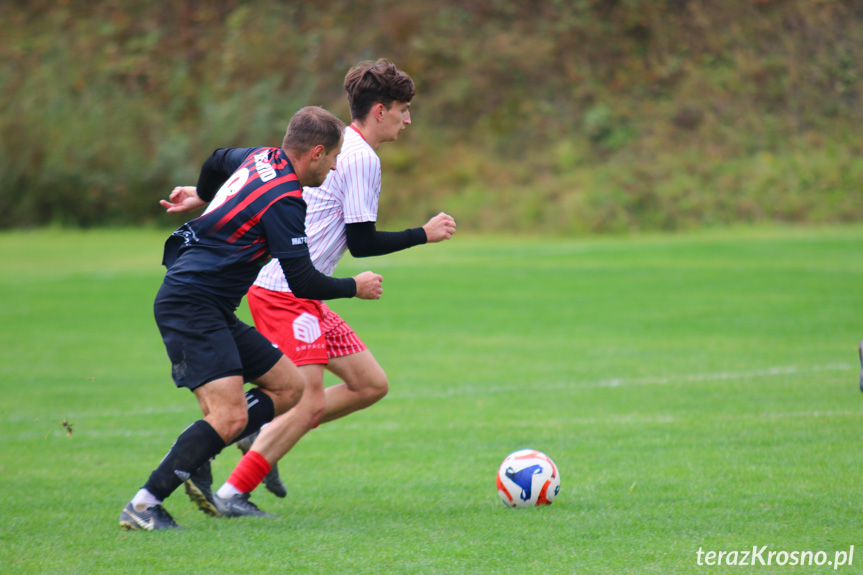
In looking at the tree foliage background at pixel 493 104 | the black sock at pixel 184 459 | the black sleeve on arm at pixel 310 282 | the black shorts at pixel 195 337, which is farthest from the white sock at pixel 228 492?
the tree foliage background at pixel 493 104

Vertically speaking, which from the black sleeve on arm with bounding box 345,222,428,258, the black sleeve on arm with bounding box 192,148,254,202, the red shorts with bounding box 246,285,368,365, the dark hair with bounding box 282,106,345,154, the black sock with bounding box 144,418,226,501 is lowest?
the black sock with bounding box 144,418,226,501

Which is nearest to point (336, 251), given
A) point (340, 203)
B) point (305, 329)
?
point (340, 203)

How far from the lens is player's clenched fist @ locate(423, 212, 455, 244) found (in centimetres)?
471

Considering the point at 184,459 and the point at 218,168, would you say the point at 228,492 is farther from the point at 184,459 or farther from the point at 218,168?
the point at 218,168

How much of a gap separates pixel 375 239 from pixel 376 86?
78 cm

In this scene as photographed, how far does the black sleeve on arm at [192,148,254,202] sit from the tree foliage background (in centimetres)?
1814

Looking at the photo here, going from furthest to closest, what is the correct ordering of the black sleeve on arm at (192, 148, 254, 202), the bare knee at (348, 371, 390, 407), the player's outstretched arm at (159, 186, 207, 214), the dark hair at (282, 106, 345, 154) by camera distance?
the bare knee at (348, 371, 390, 407), the player's outstretched arm at (159, 186, 207, 214), the black sleeve on arm at (192, 148, 254, 202), the dark hair at (282, 106, 345, 154)

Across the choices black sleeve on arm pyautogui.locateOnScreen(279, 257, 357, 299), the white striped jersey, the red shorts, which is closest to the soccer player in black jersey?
black sleeve on arm pyautogui.locateOnScreen(279, 257, 357, 299)

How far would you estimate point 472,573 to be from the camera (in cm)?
362

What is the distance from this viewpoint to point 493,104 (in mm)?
26109

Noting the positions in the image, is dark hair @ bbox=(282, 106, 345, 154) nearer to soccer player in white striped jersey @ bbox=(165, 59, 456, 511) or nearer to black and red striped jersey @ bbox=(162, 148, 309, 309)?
black and red striped jersey @ bbox=(162, 148, 309, 309)

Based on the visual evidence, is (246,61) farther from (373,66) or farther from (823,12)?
(373,66)

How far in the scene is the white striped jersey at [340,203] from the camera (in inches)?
183

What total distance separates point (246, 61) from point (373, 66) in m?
25.4
